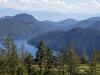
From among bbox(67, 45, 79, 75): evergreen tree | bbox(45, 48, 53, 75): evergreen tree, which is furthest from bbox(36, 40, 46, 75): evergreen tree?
bbox(67, 45, 79, 75): evergreen tree

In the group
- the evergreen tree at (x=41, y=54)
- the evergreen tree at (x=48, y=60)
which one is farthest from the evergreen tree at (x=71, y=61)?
the evergreen tree at (x=41, y=54)

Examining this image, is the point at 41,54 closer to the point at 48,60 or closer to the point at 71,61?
the point at 48,60

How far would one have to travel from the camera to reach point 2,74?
109 meters

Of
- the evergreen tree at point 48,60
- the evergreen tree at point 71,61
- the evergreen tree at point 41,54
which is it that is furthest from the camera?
the evergreen tree at point 71,61

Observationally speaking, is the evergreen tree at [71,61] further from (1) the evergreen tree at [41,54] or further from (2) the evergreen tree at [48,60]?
(1) the evergreen tree at [41,54]

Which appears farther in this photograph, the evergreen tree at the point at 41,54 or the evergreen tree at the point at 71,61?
the evergreen tree at the point at 71,61

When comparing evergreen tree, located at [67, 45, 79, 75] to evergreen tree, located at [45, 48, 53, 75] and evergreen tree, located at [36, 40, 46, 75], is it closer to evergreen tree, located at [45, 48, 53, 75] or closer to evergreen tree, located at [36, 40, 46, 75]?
evergreen tree, located at [45, 48, 53, 75]

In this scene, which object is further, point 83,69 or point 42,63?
point 83,69

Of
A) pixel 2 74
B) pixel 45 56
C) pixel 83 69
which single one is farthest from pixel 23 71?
pixel 83 69

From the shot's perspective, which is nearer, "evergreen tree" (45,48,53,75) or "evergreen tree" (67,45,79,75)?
"evergreen tree" (45,48,53,75)

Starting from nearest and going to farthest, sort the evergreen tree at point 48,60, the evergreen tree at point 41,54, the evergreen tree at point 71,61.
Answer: the evergreen tree at point 41,54
the evergreen tree at point 48,60
the evergreen tree at point 71,61

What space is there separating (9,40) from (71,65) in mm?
41609

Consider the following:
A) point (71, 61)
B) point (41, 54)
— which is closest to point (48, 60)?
A: point (41, 54)

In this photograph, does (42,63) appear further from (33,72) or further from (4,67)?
(4,67)
